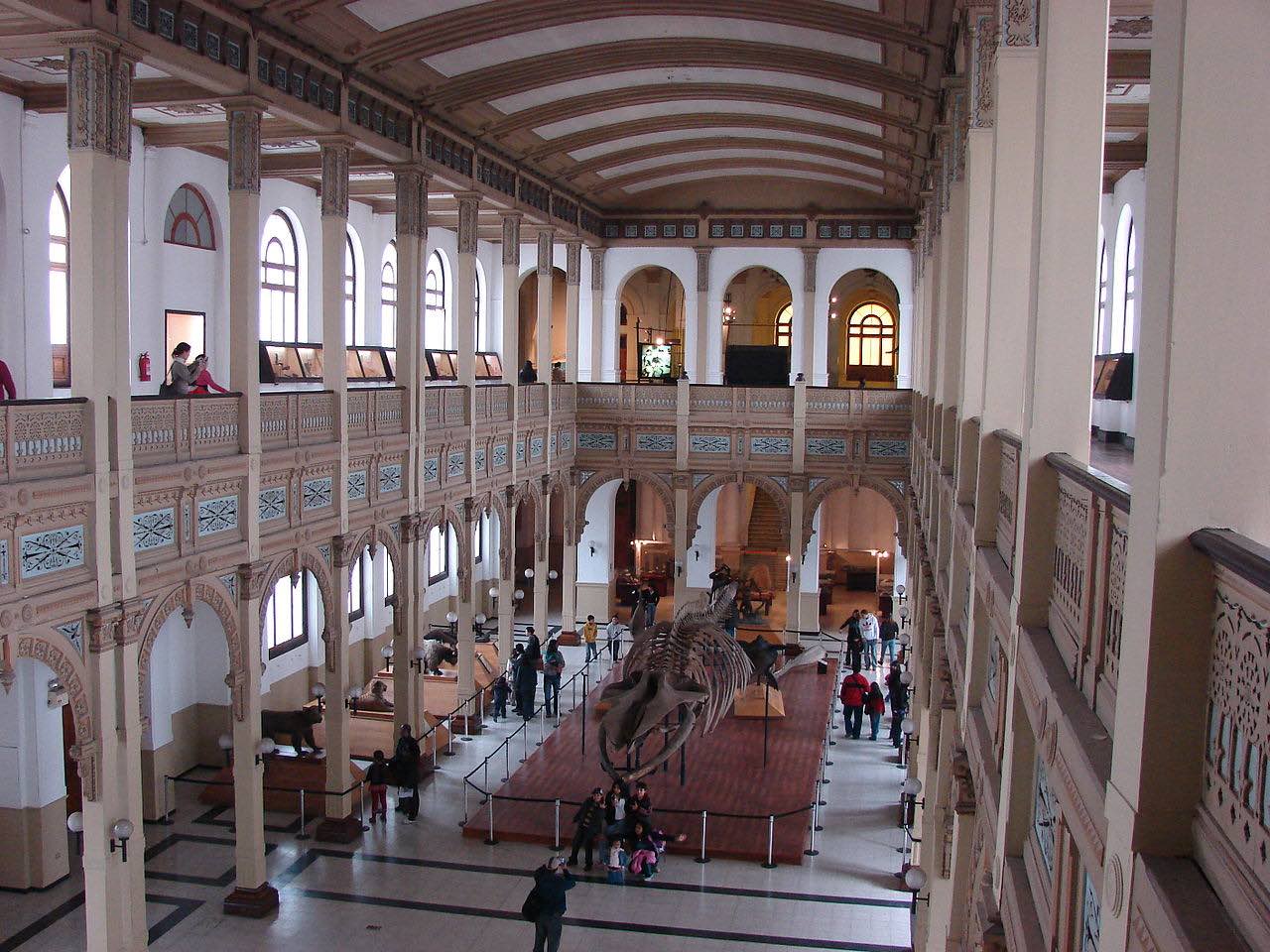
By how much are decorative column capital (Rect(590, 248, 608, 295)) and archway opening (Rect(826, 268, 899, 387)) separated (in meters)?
11.4

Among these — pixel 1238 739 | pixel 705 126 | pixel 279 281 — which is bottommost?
pixel 1238 739

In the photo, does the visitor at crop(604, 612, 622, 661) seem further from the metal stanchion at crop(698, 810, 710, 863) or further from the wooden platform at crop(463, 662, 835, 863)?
the metal stanchion at crop(698, 810, 710, 863)

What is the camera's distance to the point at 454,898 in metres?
13.9

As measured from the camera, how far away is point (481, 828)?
52.0ft

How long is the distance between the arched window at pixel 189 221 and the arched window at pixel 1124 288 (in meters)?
13.8

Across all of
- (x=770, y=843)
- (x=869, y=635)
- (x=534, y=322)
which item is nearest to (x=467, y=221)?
(x=770, y=843)

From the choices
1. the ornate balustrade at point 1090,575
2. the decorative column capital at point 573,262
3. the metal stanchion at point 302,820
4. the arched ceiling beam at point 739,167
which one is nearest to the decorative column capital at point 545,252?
the arched ceiling beam at point 739,167

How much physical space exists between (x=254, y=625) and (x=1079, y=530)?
11.2 metres

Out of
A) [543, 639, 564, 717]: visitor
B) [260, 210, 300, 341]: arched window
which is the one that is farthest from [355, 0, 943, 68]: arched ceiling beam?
[543, 639, 564, 717]: visitor

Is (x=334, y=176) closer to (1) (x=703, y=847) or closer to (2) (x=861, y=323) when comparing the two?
(1) (x=703, y=847)

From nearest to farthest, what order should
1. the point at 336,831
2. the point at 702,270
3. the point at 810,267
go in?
the point at 336,831
the point at 810,267
the point at 702,270

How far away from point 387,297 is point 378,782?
12683mm

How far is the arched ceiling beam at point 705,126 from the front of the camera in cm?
2017

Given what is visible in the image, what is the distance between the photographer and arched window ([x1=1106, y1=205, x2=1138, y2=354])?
15.2 metres
